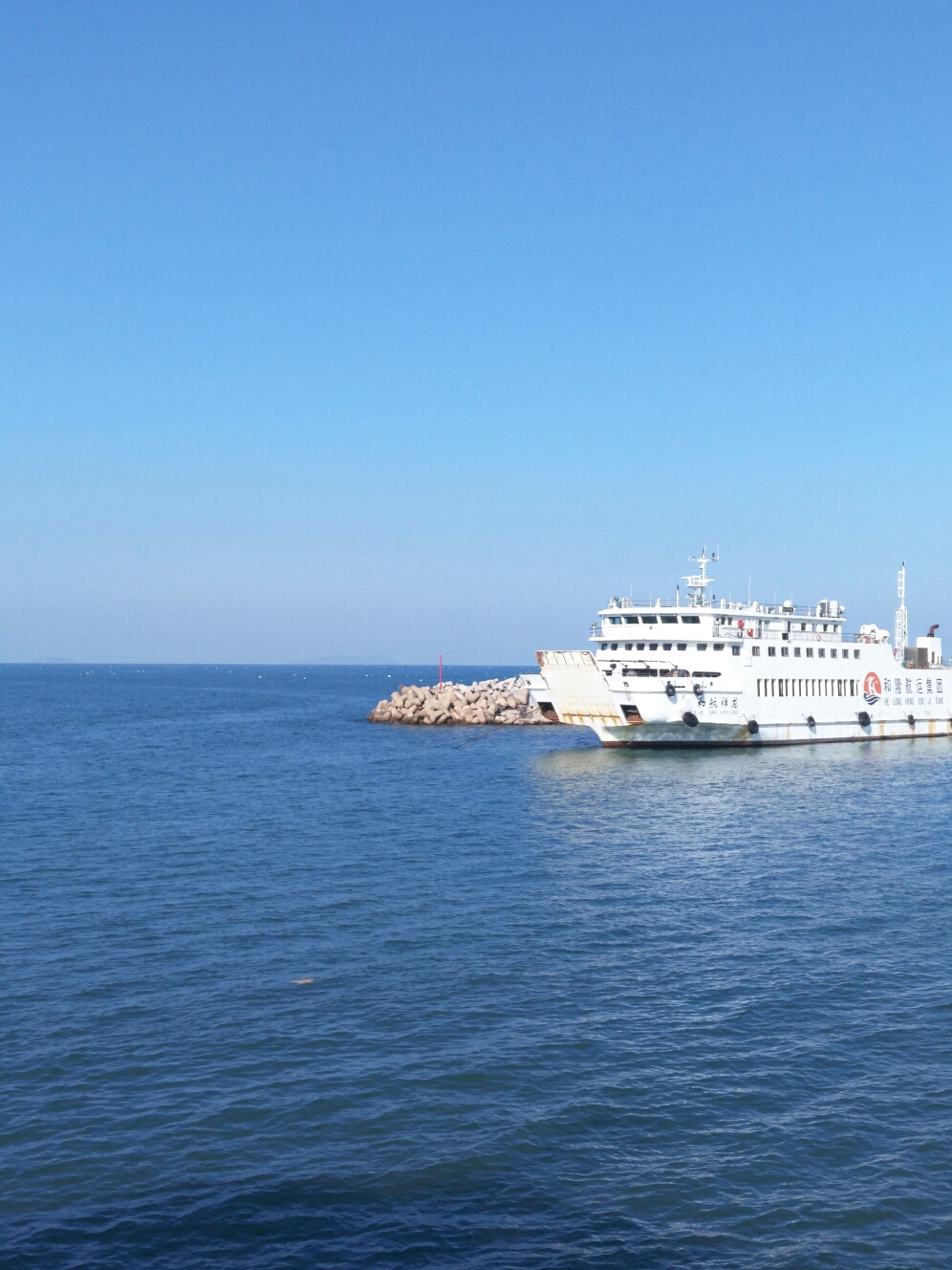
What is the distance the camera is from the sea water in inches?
566

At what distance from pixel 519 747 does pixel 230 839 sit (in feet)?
131

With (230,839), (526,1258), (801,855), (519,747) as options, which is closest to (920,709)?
(519,747)

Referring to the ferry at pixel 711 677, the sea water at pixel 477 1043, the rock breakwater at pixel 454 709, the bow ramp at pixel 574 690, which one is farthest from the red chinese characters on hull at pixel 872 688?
the sea water at pixel 477 1043

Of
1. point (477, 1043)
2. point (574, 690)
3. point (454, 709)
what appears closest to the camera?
point (477, 1043)

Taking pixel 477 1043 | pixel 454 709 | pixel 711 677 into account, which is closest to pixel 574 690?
pixel 711 677

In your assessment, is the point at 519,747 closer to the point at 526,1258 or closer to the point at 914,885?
the point at 914,885

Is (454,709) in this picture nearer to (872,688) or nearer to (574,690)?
(872,688)

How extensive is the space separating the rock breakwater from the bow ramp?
34.7m

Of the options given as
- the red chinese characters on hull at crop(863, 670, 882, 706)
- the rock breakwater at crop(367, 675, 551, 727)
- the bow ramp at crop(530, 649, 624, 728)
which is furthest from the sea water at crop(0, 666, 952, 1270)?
the rock breakwater at crop(367, 675, 551, 727)

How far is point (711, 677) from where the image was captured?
6481cm

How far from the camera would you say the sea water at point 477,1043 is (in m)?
14.4

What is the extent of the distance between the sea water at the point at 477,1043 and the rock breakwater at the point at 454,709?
2340 inches

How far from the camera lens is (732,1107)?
1761 centimetres

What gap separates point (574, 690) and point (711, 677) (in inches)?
330
